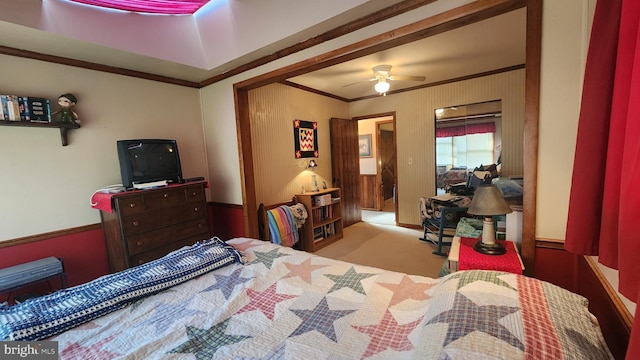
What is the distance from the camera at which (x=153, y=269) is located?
1.42 m

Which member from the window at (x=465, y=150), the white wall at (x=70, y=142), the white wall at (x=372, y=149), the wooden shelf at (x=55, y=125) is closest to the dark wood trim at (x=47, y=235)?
the white wall at (x=70, y=142)

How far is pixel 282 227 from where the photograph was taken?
10.9ft

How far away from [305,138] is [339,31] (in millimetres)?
2232

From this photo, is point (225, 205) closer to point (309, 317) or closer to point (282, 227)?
point (282, 227)

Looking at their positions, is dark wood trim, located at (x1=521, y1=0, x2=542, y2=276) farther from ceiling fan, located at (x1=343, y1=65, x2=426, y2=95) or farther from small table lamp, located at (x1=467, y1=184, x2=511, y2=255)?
ceiling fan, located at (x1=343, y1=65, x2=426, y2=95)

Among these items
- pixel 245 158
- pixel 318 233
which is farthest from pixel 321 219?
pixel 245 158

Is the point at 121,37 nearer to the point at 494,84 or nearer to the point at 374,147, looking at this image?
the point at 494,84

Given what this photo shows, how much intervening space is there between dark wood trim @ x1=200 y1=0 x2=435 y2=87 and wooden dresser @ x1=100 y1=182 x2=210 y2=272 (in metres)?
1.40

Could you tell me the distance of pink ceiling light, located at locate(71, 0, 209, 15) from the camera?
2.05 m

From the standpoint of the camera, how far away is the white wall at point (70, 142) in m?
2.12

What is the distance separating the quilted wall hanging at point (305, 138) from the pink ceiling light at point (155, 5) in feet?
6.51

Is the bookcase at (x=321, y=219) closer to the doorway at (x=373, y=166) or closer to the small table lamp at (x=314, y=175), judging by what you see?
the small table lamp at (x=314, y=175)

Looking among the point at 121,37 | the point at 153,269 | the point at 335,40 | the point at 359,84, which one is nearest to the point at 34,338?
the point at 153,269

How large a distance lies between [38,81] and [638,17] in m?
3.61
